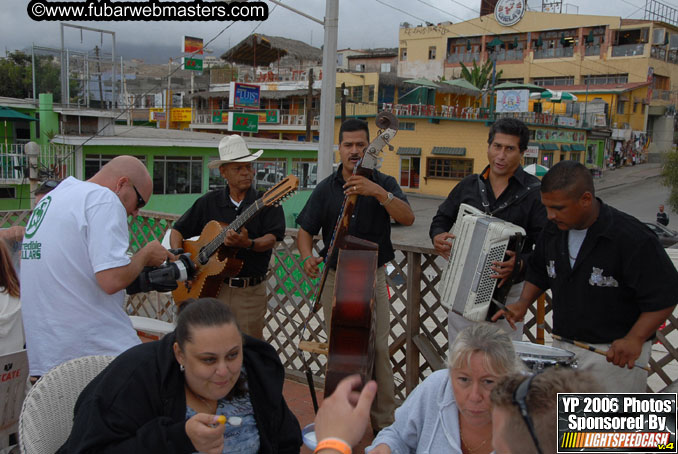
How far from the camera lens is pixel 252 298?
4.06 meters

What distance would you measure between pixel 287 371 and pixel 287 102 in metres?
35.2

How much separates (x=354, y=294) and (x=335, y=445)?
1.62 metres

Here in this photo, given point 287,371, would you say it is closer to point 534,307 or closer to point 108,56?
point 534,307

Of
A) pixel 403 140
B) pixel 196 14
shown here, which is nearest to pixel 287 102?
pixel 403 140

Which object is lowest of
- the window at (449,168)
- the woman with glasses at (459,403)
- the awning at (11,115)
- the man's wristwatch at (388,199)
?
the window at (449,168)

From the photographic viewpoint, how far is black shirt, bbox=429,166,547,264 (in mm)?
3076

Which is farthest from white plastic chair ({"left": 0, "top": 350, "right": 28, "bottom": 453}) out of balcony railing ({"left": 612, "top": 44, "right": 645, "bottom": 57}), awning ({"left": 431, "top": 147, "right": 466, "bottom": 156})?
balcony railing ({"left": 612, "top": 44, "right": 645, "bottom": 57})

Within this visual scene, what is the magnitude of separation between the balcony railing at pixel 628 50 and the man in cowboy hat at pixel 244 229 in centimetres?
4703

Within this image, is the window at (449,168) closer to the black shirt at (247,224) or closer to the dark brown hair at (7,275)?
the black shirt at (247,224)

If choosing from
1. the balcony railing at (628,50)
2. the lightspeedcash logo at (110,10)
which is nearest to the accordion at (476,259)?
the lightspeedcash logo at (110,10)

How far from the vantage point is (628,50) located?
4384cm

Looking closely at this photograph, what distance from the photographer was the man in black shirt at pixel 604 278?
8.02ft

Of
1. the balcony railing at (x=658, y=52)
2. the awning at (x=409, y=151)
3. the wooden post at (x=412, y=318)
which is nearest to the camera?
the wooden post at (x=412, y=318)

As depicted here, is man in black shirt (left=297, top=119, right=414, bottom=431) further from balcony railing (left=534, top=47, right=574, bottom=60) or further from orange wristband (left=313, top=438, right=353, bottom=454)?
balcony railing (left=534, top=47, right=574, bottom=60)
